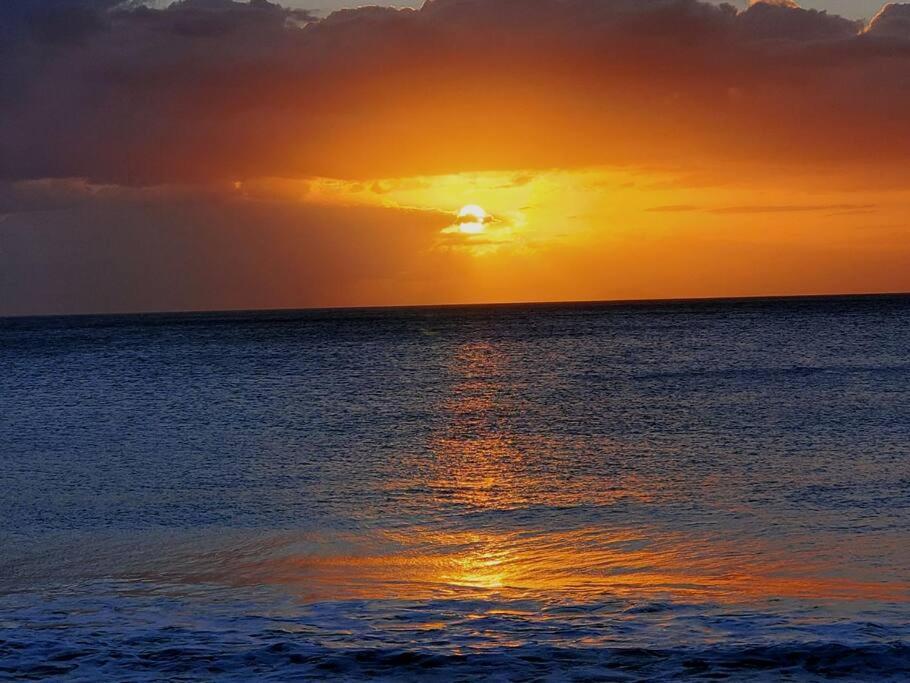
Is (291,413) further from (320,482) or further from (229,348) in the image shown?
(229,348)

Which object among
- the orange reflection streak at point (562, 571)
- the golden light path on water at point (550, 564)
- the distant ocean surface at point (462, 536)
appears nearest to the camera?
the distant ocean surface at point (462, 536)

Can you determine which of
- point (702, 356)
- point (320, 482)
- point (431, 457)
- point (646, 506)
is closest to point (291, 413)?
point (431, 457)

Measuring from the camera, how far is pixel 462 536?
1673cm

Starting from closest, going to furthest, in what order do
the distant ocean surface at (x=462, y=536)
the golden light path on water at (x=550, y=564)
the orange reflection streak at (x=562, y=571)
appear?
1. the distant ocean surface at (x=462, y=536)
2. the orange reflection streak at (x=562, y=571)
3. the golden light path on water at (x=550, y=564)

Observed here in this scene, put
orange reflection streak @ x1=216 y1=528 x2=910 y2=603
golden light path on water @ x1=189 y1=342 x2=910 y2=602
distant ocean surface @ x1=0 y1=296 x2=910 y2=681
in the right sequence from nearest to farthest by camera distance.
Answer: distant ocean surface @ x1=0 y1=296 x2=910 y2=681, orange reflection streak @ x1=216 y1=528 x2=910 y2=603, golden light path on water @ x1=189 y1=342 x2=910 y2=602

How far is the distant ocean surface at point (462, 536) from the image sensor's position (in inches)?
397

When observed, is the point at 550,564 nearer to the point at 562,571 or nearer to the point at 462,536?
the point at 562,571

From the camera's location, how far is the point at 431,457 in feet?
87.2

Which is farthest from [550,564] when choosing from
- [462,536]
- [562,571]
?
[462,536]

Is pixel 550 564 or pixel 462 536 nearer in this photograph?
pixel 550 564

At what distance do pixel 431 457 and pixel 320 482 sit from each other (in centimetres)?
453

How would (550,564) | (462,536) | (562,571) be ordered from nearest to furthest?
(562,571) < (550,564) < (462,536)

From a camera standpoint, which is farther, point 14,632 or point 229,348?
point 229,348

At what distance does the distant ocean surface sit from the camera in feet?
33.1
